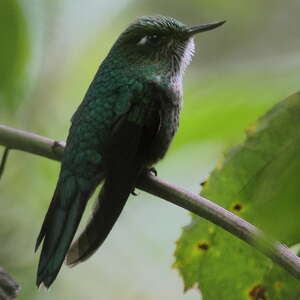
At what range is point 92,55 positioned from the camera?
134 inches

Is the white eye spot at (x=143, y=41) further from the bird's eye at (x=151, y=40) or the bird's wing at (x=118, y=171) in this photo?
the bird's wing at (x=118, y=171)

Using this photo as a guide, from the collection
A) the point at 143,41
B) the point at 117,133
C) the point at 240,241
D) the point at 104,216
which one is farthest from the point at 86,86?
the point at 240,241

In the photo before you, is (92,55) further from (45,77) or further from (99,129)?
(99,129)

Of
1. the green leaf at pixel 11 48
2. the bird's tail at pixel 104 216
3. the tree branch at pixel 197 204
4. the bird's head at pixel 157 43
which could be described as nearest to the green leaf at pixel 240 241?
the tree branch at pixel 197 204

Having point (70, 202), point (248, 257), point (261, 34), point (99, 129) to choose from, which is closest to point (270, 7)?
point (261, 34)

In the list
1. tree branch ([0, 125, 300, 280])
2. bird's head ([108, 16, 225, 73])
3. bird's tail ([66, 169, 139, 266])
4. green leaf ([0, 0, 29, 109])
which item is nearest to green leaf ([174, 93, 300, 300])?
tree branch ([0, 125, 300, 280])

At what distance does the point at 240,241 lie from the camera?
6.20 ft

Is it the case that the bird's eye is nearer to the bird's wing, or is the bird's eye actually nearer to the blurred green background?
the blurred green background

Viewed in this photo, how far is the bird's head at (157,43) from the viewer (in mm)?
3014

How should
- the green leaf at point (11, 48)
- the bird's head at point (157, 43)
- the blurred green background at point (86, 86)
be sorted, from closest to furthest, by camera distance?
the green leaf at point (11, 48), the blurred green background at point (86, 86), the bird's head at point (157, 43)

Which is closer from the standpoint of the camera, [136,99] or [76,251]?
[76,251]

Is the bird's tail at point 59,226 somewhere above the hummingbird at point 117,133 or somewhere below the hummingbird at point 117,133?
below

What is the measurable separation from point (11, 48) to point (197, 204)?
0.67 metres

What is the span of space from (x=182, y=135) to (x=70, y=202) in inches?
20.0
